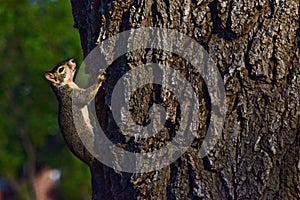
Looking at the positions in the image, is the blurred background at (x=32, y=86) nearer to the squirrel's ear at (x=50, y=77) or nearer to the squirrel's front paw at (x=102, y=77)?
the squirrel's ear at (x=50, y=77)

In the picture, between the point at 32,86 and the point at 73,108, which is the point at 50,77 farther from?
the point at 32,86

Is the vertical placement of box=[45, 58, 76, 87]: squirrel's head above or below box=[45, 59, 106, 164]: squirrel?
above

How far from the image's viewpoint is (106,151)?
2.99m

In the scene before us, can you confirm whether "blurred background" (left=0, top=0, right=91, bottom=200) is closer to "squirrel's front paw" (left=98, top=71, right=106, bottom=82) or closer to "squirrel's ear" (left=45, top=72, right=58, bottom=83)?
"squirrel's ear" (left=45, top=72, right=58, bottom=83)

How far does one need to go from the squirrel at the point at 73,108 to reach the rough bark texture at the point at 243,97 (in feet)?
1.46

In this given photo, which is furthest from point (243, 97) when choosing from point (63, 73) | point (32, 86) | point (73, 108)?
point (32, 86)

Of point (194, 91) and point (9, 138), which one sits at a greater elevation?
point (194, 91)

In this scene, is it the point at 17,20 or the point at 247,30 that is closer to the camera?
the point at 247,30

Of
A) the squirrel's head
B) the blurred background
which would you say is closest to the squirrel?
the squirrel's head

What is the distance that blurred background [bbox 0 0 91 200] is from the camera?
7.99m

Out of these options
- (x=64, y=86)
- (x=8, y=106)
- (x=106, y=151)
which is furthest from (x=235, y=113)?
(x=8, y=106)

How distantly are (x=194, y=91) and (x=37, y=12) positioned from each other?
5.60 m

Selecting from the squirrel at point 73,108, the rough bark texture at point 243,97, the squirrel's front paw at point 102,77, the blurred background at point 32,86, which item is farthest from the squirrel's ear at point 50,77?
the blurred background at point 32,86

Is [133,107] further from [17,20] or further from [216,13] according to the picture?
[17,20]
